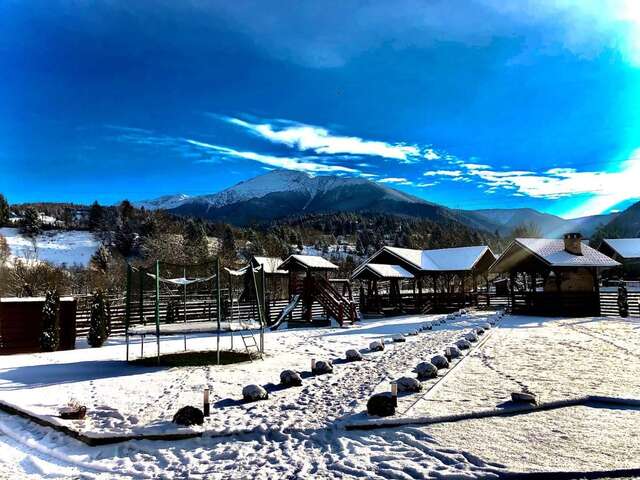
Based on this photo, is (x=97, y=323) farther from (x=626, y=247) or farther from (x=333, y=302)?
(x=626, y=247)

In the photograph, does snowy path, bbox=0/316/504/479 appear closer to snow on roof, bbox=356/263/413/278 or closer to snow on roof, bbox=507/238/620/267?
snow on roof, bbox=356/263/413/278

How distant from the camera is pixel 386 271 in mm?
30156

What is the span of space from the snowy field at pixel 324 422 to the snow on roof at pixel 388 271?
608 inches

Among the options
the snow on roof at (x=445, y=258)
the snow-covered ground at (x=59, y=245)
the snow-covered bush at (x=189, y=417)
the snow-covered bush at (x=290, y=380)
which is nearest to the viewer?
the snow-covered bush at (x=189, y=417)

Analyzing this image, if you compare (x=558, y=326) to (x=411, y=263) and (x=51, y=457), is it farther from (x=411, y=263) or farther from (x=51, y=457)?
(x=51, y=457)

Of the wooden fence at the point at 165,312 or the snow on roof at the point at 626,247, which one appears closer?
the wooden fence at the point at 165,312

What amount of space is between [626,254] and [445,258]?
107 feet

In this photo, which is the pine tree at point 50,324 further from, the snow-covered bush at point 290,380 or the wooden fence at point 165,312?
the snow-covered bush at point 290,380

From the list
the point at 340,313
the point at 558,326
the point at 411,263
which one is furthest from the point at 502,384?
the point at 411,263

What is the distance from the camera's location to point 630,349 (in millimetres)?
13758

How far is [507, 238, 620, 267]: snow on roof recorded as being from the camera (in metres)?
26.1

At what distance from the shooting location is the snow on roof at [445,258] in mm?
32156

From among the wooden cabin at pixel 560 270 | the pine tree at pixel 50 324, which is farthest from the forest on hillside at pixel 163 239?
the wooden cabin at pixel 560 270

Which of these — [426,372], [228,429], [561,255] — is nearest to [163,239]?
[561,255]
